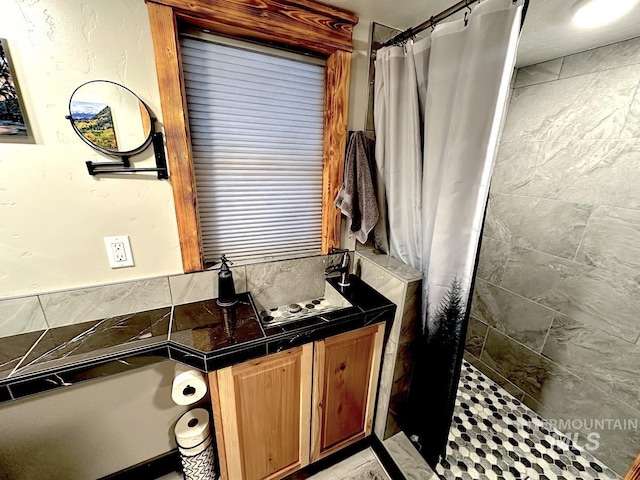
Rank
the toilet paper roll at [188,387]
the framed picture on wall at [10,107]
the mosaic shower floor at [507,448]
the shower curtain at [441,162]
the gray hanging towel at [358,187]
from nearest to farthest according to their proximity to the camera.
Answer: the framed picture on wall at [10,107], the shower curtain at [441,162], the toilet paper roll at [188,387], the gray hanging towel at [358,187], the mosaic shower floor at [507,448]

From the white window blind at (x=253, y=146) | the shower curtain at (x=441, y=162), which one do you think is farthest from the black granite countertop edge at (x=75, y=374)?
the shower curtain at (x=441, y=162)

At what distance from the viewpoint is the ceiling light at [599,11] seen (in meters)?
0.99

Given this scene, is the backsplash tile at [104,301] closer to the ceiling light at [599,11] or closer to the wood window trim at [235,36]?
the wood window trim at [235,36]

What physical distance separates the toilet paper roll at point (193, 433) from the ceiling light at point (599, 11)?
7.97ft

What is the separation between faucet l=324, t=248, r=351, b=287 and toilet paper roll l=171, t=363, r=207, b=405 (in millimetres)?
798

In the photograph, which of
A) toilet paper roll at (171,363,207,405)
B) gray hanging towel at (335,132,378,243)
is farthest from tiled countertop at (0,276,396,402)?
gray hanging towel at (335,132,378,243)

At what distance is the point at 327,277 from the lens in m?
1.54

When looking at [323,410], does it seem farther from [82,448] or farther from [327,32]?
[327,32]

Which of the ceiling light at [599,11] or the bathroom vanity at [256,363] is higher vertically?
the ceiling light at [599,11]

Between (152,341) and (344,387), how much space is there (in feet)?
2.99

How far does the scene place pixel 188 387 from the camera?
1.07m

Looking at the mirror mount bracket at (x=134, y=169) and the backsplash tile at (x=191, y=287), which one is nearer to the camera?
the mirror mount bracket at (x=134, y=169)

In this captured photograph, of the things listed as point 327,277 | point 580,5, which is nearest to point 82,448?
point 327,277

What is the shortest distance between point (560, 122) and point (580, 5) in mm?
674
